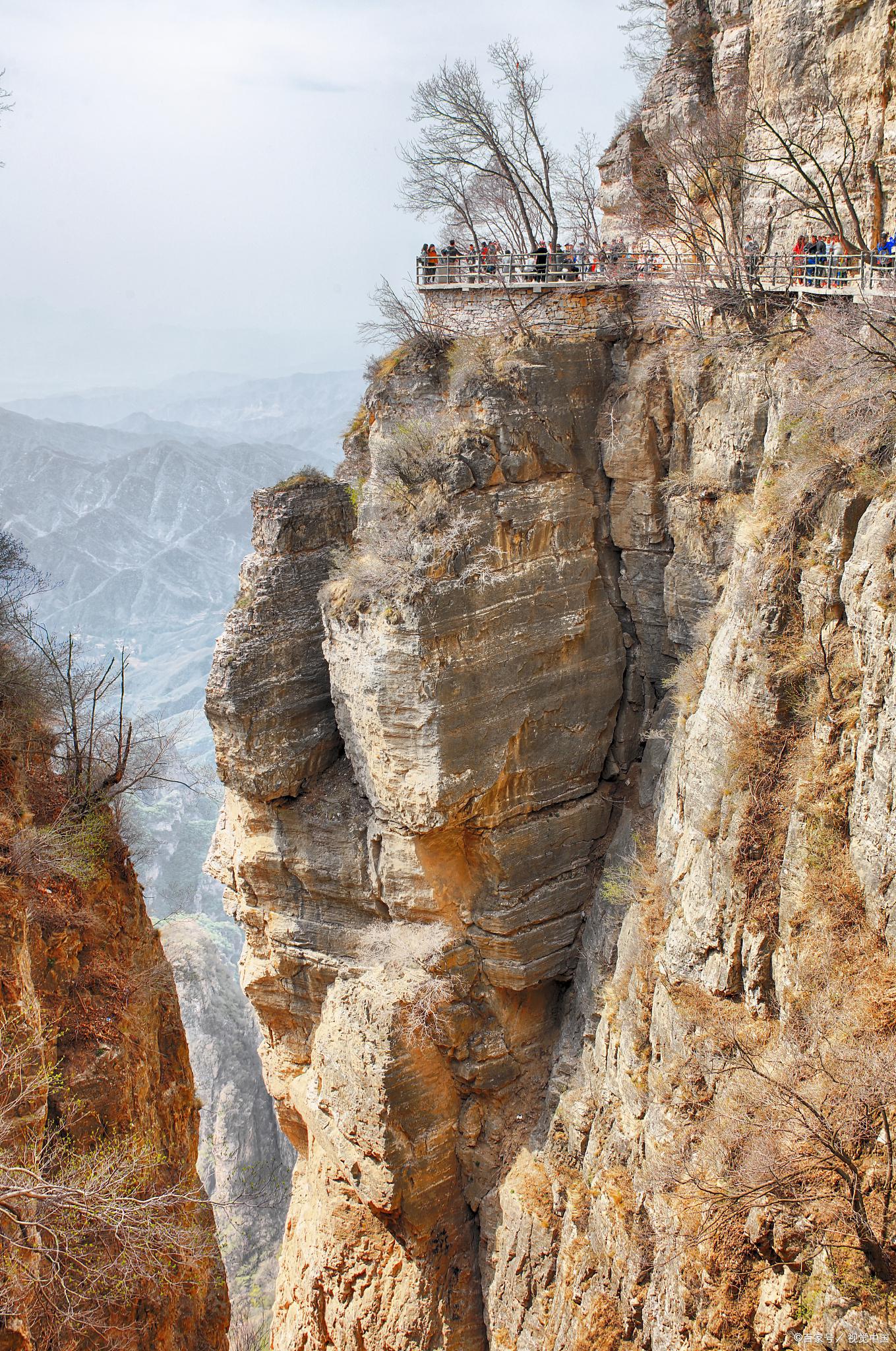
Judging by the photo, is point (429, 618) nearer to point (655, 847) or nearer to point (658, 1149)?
point (655, 847)

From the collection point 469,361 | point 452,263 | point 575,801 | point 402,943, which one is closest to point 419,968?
point 402,943

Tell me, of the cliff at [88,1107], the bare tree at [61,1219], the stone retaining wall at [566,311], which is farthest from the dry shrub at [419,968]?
the stone retaining wall at [566,311]

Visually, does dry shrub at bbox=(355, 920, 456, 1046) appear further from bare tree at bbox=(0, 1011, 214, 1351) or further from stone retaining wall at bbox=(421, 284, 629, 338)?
stone retaining wall at bbox=(421, 284, 629, 338)

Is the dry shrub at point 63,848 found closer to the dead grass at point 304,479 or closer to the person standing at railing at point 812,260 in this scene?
the dead grass at point 304,479

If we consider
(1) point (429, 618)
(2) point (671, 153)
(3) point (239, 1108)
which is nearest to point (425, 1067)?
(1) point (429, 618)

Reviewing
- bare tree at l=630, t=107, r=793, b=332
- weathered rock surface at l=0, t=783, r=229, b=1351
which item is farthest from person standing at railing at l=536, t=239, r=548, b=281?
weathered rock surface at l=0, t=783, r=229, b=1351

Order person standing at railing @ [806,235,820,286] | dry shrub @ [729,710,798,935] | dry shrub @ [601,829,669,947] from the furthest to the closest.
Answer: person standing at railing @ [806,235,820,286], dry shrub @ [601,829,669,947], dry shrub @ [729,710,798,935]

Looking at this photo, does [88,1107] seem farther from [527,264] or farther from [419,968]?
[527,264]
